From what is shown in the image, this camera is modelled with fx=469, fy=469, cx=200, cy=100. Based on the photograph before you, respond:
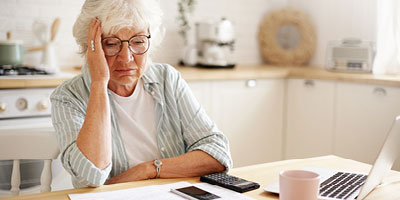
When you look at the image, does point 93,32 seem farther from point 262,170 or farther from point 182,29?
point 182,29

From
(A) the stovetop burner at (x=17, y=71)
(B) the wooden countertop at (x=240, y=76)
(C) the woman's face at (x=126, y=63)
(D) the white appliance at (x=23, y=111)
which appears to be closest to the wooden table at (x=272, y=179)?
(C) the woman's face at (x=126, y=63)

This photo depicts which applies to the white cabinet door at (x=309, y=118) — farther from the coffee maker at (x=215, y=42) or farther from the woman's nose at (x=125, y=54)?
the woman's nose at (x=125, y=54)

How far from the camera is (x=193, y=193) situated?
115cm

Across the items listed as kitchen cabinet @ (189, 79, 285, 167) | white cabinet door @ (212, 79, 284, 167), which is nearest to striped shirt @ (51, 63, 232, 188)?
kitchen cabinet @ (189, 79, 285, 167)

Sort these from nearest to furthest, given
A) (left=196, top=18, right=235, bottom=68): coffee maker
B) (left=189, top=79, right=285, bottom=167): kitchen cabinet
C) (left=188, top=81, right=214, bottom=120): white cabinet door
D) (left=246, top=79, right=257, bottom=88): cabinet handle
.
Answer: (left=188, top=81, right=214, bottom=120): white cabinet door < (left=189, top=79, right=285, bottom=167): kitchen cabinet < (left=246, top=79, right=257, bottom=88): cabinet handle < (left=196, top=18, right=235, bottom=68): coffee maker

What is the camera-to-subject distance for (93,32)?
5.00ft

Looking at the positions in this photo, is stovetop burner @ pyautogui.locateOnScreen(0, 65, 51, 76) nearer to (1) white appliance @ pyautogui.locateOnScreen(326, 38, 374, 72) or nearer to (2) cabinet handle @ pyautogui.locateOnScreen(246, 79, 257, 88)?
(2) cabinet handle @ pyautogui.locateOnScreen(246, 79, 257, 88)

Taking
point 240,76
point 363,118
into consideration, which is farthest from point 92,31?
point 363,118

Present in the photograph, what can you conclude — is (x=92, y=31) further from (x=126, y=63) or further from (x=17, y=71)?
(x=17, y=71)

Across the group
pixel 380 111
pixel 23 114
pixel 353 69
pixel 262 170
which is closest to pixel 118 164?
Result: pixel 262 170

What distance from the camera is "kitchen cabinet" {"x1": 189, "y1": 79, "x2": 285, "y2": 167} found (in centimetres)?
310

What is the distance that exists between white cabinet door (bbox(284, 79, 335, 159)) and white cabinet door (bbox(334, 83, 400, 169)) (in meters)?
0.08

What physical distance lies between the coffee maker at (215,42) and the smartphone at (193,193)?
7.25ft

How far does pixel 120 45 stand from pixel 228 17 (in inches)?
94.5
